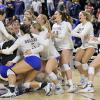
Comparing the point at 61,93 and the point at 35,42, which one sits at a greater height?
the point at 35,42

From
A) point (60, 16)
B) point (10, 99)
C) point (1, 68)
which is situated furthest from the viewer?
point (60, 16)

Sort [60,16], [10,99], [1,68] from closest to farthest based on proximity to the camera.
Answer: [10,99]
[1,68]
[60,16]

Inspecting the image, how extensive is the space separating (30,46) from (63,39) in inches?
36.2

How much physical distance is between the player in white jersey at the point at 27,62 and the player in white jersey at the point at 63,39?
1.67ft

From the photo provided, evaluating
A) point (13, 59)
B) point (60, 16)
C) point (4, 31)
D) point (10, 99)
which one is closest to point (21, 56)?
point (13, 59)

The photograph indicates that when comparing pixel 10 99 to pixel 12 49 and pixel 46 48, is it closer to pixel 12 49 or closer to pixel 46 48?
pixel 12 49

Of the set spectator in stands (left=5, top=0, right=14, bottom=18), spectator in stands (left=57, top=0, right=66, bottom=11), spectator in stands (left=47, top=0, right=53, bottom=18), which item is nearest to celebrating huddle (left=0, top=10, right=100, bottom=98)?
spectator in stands (left=57, top=0, right=66, bottom=11)

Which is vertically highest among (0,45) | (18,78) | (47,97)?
(0,45)

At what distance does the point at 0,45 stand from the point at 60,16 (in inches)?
57.6

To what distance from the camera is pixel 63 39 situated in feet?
14.7

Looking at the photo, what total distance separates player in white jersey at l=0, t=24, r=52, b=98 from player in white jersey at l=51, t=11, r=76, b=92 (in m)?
0.51

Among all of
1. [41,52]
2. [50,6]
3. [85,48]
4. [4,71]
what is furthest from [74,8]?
[4,71]

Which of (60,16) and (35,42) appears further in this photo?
(60,16)

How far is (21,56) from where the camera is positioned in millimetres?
4195
